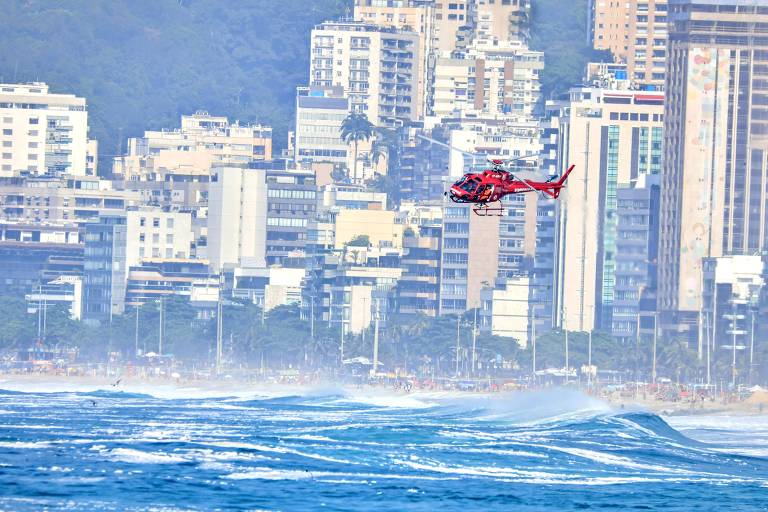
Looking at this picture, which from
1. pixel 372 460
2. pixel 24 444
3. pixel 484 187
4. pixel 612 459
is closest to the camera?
pixel 484 187

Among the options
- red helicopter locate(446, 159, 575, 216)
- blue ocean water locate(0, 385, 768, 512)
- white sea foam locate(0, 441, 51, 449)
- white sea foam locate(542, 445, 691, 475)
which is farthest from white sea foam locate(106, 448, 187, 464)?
red helicopter locate(446, 159, 575, 216)

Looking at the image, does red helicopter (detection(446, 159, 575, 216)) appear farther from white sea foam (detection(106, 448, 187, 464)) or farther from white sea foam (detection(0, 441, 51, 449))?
white sea foam (detection(0, 441, 51, 449))

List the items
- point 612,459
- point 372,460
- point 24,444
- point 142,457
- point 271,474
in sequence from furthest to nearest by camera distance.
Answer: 1. point 612,459
2. point 24,444
3. point 372,460
4. point 142,457
5. point 271,474

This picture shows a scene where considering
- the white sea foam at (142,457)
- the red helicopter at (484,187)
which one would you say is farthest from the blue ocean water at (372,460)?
the red helicopter at (484,187)

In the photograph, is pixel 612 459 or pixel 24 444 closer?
pixel 24 444

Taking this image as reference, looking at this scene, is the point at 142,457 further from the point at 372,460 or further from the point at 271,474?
the point at 372,460

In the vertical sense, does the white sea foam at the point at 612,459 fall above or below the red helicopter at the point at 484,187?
below

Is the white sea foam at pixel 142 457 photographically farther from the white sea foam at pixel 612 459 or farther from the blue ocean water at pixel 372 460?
the white sea foam at pixel 612 459

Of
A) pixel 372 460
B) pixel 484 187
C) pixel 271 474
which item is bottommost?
pixel 271 474

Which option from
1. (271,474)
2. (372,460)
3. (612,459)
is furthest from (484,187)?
(612,459)
